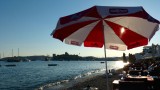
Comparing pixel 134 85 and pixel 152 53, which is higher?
pixel 152 53

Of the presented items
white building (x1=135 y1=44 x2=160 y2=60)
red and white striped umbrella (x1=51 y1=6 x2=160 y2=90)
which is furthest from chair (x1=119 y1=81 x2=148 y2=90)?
white building (x1=135 y1=44 x2=160 y2=60)

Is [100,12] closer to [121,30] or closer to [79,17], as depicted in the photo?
[79,17]

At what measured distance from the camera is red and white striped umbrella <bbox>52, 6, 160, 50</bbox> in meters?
6.39

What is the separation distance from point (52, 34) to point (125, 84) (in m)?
3.12

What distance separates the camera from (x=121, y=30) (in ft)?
24.9

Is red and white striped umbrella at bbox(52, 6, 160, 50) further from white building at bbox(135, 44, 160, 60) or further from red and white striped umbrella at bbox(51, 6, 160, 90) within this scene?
white building at bbox(135, 44, 160, 60)

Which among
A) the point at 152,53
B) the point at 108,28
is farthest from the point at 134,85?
the point at 152,53

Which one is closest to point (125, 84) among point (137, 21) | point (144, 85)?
point (144, 85)

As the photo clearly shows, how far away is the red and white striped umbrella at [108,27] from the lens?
6.39m

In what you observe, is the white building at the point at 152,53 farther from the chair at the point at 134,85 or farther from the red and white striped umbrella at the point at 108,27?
the red and white striped umbrella at the point at 108,27

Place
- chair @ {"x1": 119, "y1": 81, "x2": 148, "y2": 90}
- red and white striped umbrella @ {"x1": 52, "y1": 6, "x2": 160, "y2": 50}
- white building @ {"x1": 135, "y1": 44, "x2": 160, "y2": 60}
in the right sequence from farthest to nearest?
white building @ {"x1": 135, "y1": 44, "x2": 160, "y2": 60} → chair @ {"x1": 119, "y1": 81, "x2": 148, "y2": 90} → red and white striped umbrella @ {"x1": 52, "y1": 6, "x2": 160, "y2": 50}

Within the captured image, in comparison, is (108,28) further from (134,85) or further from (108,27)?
(134,85)

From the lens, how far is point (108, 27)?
764 centimetres

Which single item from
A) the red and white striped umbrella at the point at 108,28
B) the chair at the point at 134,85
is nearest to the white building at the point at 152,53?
the chair at the point at 134,85
